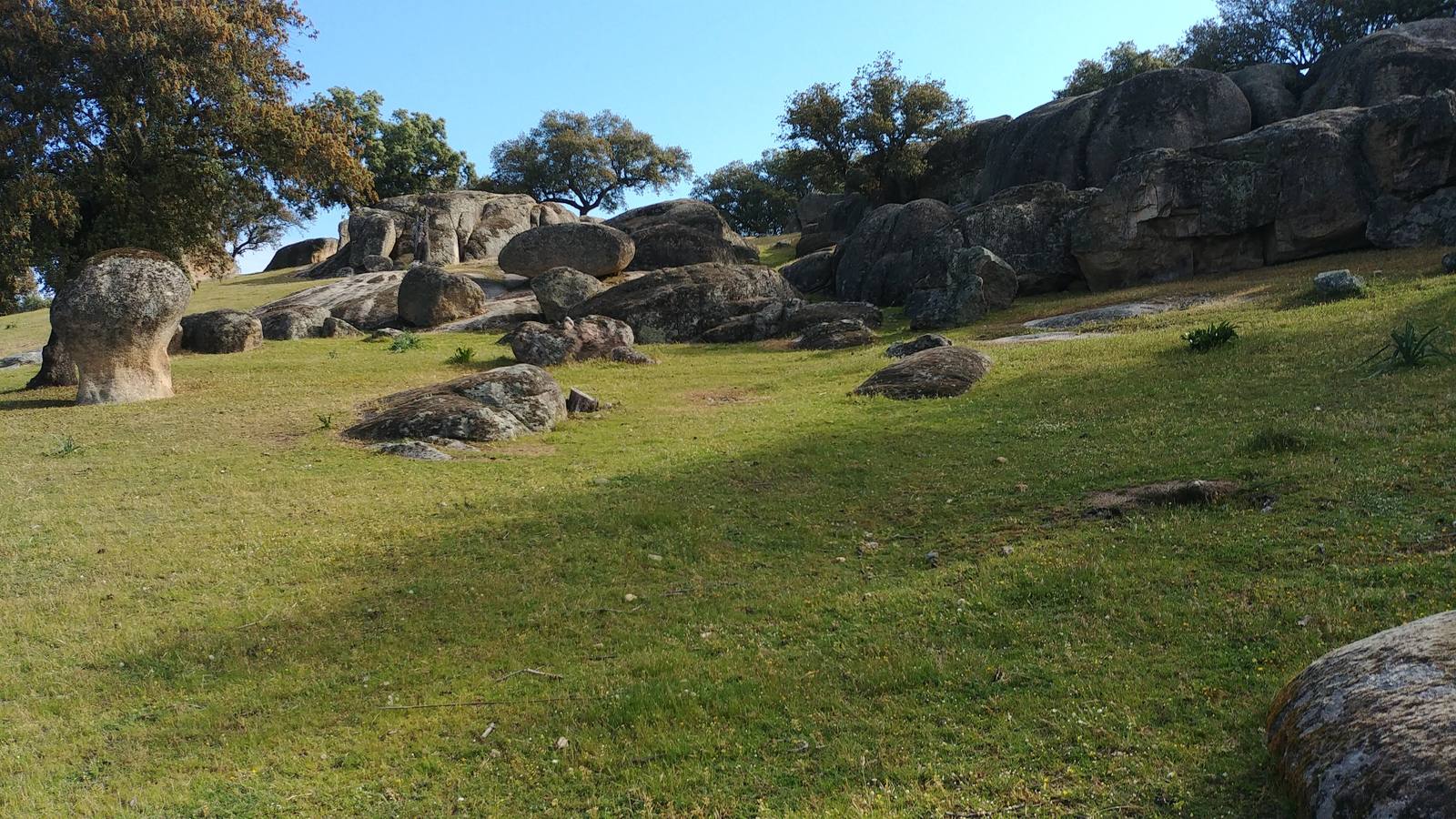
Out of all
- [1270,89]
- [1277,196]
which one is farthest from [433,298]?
[1270,89]

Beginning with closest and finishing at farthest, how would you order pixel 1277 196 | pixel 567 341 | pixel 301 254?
pixel 567 341 < pixel 1277 196 < pixel 301 254

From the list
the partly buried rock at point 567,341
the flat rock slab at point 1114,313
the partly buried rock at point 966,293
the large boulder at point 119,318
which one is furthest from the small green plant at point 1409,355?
the large boulder at point 119,318

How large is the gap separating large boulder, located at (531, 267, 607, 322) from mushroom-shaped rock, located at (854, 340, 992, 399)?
17609 millimetres

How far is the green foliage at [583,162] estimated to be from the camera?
7650 centimetres

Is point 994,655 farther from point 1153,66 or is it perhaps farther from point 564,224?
point 1153,66

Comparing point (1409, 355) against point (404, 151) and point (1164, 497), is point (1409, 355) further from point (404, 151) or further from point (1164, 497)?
point (404, 151)

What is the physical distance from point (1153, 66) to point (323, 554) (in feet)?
200

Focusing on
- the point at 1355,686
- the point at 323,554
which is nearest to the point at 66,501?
the point at 323,554

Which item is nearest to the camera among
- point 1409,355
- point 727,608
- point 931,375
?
point 727,608

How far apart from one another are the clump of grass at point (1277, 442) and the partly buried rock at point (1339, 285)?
12982 millimetres

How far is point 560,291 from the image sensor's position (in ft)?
110

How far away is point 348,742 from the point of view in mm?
6180

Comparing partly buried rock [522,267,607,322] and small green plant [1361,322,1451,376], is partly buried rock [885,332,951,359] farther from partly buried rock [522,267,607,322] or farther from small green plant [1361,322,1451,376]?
partly buried rock [522,267,607,322]

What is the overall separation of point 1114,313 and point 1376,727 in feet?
74.6
